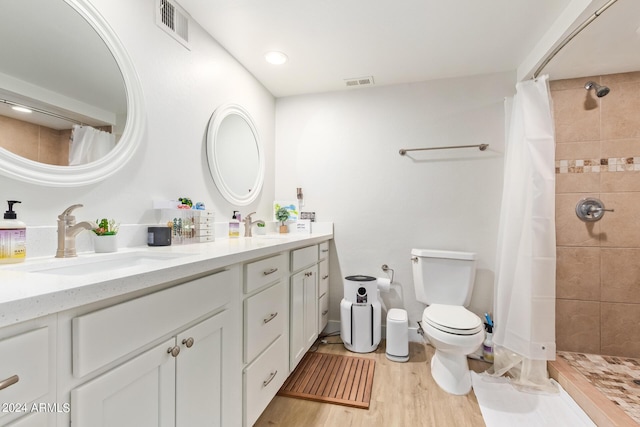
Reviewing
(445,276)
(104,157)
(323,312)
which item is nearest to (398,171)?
(445,276)

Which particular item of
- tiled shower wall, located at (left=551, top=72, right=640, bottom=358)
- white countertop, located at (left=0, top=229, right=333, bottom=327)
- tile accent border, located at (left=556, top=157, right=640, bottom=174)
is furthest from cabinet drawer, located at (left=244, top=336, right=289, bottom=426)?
tile accent border, located at (left=556, top=157, right=640, bottom=174)

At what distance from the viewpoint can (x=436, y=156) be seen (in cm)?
239

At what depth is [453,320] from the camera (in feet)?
5.77

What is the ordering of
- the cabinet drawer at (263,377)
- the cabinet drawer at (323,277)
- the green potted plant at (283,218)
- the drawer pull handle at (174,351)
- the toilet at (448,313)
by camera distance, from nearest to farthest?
the drawer pull handle at (174,351)
the cabinet drawer at (263,377)
the toilet at (448,313)
the cabinet drawer at (323,277)
the green potted plant at (283,218)

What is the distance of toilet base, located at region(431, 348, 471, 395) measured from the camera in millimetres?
1720

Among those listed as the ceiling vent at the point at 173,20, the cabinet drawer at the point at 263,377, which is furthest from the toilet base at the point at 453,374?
the ceiling vent at the point at 173,20

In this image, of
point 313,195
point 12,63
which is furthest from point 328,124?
point 12,63

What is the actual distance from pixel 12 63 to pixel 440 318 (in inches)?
90.4

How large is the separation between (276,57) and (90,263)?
178 centimetres

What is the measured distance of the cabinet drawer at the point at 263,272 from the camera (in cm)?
122

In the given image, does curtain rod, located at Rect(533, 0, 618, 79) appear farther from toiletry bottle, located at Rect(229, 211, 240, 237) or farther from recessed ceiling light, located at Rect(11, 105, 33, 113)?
recessed ceiling light, located at Rect(11, 105, 33, 113)

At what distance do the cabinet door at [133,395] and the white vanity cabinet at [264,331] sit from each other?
0.41 metres

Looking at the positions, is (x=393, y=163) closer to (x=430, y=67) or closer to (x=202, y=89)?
(x=430, y=67)

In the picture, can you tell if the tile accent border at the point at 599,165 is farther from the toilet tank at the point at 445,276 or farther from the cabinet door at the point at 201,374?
the cabinet door at the point at 201,374
